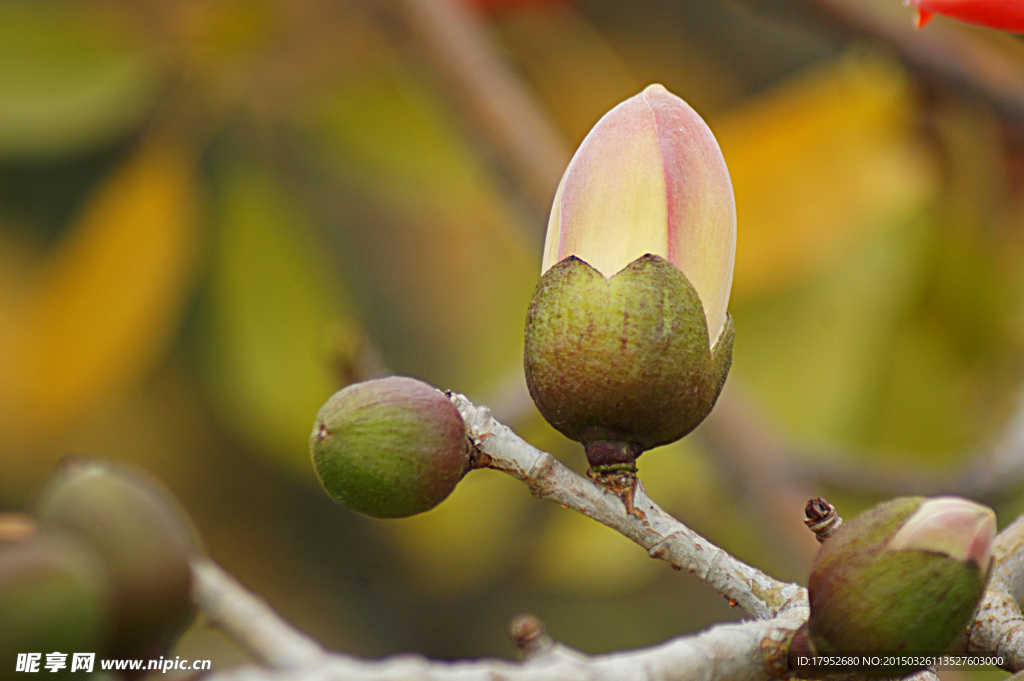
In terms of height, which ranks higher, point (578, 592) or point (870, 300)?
point (870, 300)

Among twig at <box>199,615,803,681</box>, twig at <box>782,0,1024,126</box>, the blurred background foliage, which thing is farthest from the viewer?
the blurred background foliage

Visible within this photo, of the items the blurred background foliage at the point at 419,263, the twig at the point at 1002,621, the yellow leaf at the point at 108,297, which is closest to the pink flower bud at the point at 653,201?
the twig at the point at 1002,621

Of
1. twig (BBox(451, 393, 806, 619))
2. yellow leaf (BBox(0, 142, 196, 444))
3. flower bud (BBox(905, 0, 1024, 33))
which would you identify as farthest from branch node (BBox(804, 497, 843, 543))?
yellow leaf (BBox(0, 142, 196, 444))

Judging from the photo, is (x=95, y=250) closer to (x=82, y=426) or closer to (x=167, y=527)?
(x=82, y=426)

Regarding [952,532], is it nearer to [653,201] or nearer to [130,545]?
[653,201]

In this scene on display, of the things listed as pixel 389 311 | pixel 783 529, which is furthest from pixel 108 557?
pixel 389 311

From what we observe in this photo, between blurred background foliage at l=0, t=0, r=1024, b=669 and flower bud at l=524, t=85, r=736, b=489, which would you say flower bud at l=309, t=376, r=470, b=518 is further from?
blurred background foliage at l=0, t=0, r=1024, b=669

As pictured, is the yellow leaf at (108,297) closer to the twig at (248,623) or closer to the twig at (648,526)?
the twig at (248,623)

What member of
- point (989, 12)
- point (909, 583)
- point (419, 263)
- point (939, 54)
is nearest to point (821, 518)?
point (909, 583)
